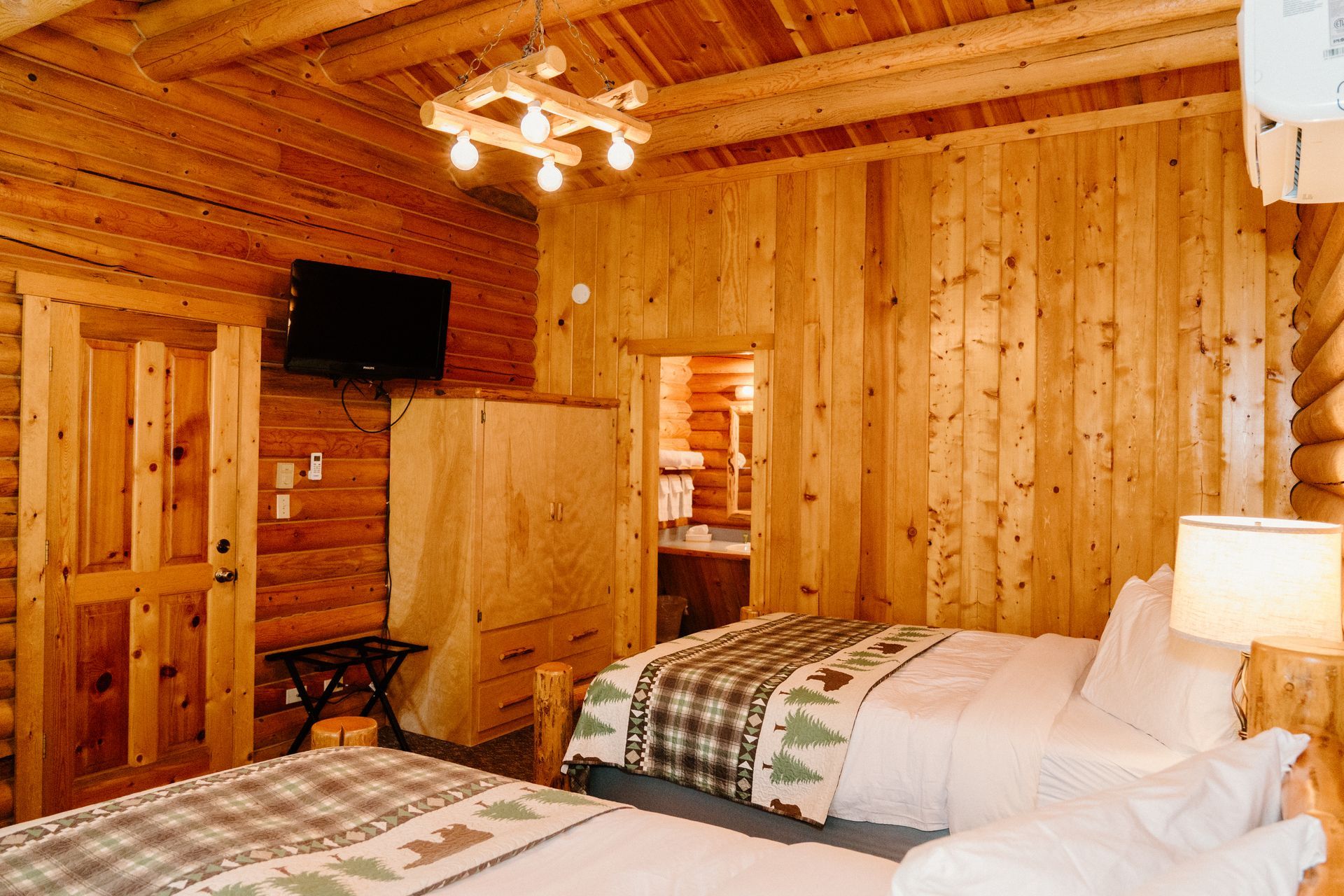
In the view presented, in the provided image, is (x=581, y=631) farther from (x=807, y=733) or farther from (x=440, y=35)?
(x=440, y=35)

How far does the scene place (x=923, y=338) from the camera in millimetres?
4324

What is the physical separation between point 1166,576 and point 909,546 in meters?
1.38

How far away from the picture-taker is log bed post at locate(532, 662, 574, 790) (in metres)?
3.03

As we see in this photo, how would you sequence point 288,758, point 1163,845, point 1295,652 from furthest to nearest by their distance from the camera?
1. point 288,758
2. point 1295,652
3. point 1163,845

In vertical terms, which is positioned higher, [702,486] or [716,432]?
[716,432]

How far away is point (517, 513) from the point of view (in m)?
4.43

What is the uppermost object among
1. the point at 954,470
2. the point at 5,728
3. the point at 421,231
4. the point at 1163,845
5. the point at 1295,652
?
the point at 421,231

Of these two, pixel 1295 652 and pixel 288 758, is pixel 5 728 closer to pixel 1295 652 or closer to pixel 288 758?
pixel 288 758

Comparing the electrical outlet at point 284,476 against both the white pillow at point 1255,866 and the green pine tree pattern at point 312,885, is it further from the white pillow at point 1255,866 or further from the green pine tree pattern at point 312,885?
the white pillow at point 1255,866

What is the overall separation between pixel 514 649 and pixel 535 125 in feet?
8.94

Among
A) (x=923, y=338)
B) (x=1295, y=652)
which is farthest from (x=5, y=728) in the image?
(x=923, y=338)

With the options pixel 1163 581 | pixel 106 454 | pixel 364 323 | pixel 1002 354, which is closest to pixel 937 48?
pixel 1002 354

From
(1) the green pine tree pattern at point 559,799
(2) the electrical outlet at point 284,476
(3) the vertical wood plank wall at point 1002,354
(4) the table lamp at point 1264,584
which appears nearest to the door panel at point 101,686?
(2) the electrical outlet at point 284,476

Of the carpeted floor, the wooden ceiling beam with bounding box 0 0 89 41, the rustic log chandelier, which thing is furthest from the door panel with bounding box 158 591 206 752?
the rustic log chandelier
